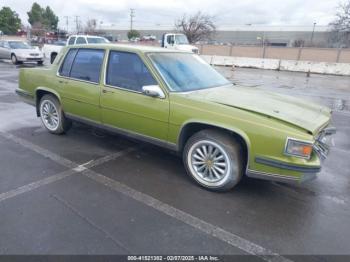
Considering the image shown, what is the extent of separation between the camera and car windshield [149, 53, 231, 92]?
4.16m

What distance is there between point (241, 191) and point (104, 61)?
9.11ft

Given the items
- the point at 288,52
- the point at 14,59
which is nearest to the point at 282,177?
the point at 14,59

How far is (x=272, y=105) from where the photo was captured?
381 centimetres

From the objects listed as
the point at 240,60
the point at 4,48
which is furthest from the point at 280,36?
the point at 4,48

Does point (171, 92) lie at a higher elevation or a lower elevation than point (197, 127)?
higher

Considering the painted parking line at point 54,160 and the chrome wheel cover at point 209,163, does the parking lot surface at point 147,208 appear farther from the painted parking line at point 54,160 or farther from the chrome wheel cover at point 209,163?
the chrome wheel cover at point 209,163

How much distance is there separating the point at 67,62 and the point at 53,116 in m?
1.04

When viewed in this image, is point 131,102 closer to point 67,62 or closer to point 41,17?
point 67,62

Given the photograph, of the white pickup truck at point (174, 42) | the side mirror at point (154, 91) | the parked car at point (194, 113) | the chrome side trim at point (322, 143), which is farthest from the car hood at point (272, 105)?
the white pickup truck at point (174, 42)

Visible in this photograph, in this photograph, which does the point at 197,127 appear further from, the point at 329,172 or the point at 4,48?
the point at 4,48

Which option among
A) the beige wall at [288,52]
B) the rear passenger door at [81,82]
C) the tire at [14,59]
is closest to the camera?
the rear passenger door at [81,82]

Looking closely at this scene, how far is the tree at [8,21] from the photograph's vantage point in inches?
2510

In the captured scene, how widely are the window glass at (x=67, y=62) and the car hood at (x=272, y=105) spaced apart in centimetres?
243

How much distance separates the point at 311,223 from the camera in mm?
3238
